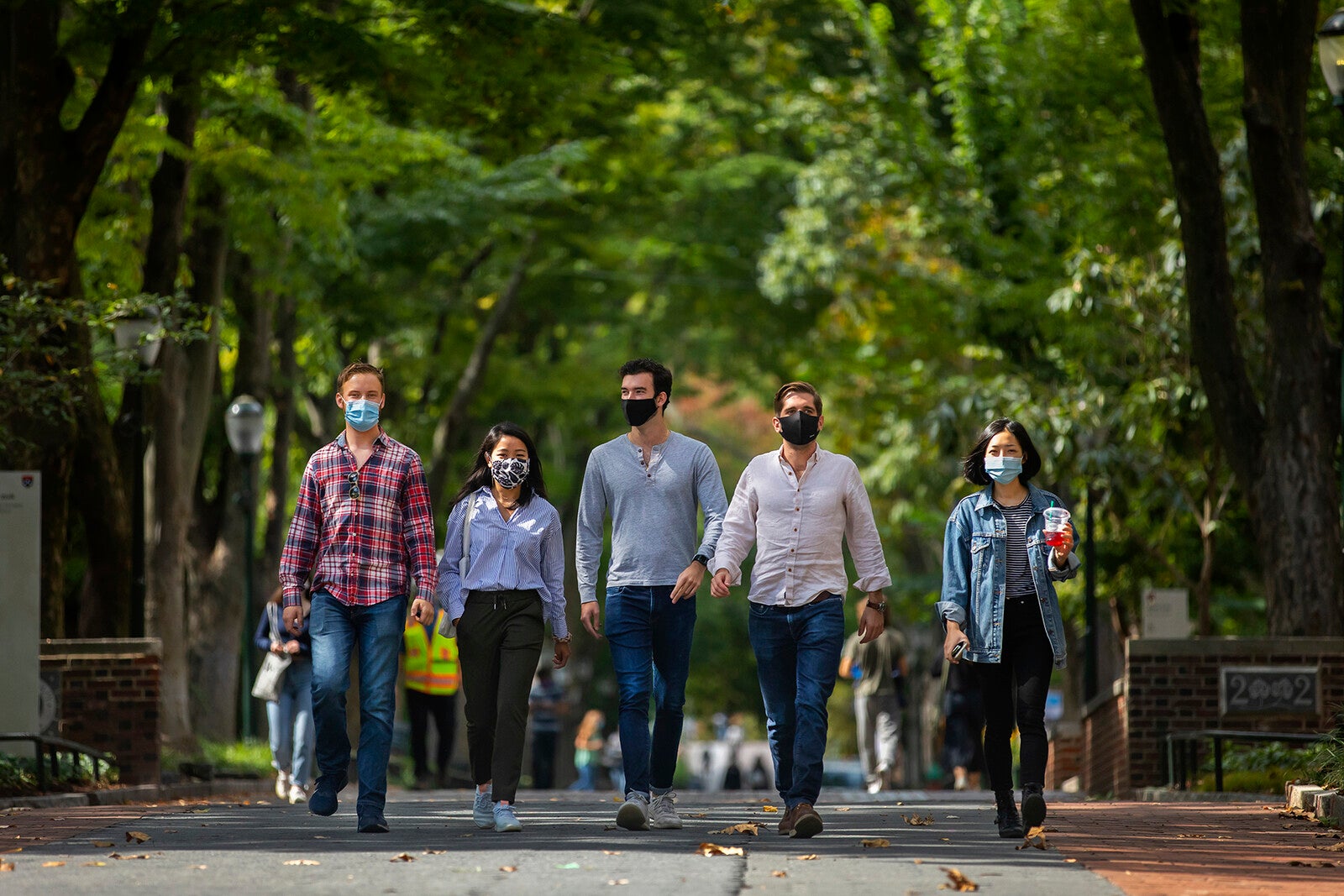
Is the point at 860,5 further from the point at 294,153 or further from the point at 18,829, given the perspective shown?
the point at 18,829

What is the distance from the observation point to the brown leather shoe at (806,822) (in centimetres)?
877

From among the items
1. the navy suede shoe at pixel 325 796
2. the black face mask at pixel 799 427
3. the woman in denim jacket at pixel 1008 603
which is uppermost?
the black face mask at pixel 799 427

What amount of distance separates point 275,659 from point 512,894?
7.16 meters

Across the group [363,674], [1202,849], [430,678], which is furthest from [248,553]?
[1202,849]

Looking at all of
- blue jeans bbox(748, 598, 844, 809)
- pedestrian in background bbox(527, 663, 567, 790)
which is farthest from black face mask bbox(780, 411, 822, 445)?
pedestrian in background bbox(527, 663, 567, 790)

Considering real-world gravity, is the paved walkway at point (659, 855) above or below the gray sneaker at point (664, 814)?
below

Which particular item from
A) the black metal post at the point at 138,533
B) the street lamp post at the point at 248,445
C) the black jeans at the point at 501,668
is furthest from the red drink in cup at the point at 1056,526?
the street lamp post at the point at 248,445

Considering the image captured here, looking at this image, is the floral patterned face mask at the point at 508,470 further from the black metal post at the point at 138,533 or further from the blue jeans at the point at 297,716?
the black metal post at the point at 138,533

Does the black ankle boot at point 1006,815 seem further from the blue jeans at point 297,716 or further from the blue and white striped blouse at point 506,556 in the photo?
the blue jeans at point 297,716

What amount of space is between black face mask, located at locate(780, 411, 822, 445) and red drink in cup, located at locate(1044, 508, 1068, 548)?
1094mm

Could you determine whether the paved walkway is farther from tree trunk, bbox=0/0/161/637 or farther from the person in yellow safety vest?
the person in yellow safety vest

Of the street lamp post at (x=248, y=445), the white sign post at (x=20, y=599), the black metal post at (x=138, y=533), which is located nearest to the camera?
the white sign post at (x=20, y=599)

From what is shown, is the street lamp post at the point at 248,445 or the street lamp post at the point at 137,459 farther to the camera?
the street lamp post at the point at 248,445

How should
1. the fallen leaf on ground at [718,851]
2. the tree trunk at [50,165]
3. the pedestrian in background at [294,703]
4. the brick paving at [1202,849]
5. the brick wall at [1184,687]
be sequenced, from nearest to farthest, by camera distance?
the brick paving at [1202,849] < the fallen leaf on ground at [718,851] < the pedestrian in background at [294,703] < the tree trunk at [50,165] < the brick wall at [1184,687]
